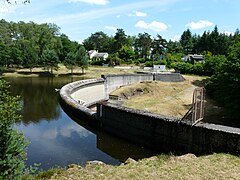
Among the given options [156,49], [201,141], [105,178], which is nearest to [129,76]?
[201,141]

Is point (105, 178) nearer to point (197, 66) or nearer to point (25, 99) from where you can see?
point (25, 99)

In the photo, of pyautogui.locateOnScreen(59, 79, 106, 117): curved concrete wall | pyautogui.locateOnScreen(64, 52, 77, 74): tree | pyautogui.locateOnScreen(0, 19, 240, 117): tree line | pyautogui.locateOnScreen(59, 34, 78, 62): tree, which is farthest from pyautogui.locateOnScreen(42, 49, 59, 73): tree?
pyautogui.locateOnScreen(59, 79, 106, 117): curved concrete wall

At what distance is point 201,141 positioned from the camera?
1162cm

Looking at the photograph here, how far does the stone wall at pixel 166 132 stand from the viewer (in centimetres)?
1086

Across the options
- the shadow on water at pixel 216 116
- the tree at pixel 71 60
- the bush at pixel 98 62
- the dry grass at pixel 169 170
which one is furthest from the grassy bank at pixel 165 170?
the bush at pixel 98 62

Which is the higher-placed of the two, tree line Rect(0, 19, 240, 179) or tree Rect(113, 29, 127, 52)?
tree Rect(113, 29, 127, 52)

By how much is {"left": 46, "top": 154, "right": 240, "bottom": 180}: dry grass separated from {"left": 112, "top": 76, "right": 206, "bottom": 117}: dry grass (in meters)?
12.7

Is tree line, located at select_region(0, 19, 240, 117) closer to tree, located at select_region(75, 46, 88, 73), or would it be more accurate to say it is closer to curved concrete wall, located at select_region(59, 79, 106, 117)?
tree, located at select_region(75, 46, 88, 73)

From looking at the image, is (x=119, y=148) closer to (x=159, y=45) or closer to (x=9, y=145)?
(x=9, y=145)

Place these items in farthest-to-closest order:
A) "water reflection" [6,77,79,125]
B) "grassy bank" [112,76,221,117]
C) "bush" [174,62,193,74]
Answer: "bush" [174,62,193,74]
"grassy bank" [112,76,221,117]
"water reflection" [6,77,79,125]

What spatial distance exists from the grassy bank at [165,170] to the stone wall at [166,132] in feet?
5.67

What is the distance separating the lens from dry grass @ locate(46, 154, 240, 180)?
780 cm

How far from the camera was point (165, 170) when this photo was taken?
8.24 metres

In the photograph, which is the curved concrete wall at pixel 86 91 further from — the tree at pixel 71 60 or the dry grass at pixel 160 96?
the tree at pixel 71 60
